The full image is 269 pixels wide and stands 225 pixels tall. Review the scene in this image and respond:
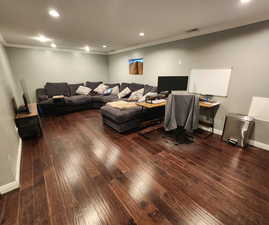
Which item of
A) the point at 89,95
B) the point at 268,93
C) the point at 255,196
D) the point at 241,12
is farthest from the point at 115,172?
the point at 89,95

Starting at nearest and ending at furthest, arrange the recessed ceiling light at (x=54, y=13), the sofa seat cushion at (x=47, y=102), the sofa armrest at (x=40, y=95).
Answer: the recessed ceiling light at (x=54, y=13), the sofa seat cushion at (x=47, y=102), the sofa armrest at (x=40, y=95)

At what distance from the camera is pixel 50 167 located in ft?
6.44

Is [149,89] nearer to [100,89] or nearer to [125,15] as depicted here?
[125,15]

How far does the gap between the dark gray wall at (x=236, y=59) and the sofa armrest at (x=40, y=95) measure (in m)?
4.53

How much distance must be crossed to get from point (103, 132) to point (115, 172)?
1441 millimetres

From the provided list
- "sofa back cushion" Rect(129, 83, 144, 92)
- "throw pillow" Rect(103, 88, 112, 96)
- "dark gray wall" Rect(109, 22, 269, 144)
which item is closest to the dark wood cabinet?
"throw pillow" Rect(103, 88, 112, 96)

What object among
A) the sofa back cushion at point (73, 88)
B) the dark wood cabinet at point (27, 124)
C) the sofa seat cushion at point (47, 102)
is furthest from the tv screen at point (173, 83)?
the sofa back cushion at point (73, 88)

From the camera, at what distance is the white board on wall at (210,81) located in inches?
111

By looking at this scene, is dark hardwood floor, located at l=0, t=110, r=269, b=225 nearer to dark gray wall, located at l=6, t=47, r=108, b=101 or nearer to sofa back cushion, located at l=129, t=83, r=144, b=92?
sofa back cushion, located at l=129, t=83, r=144, b=92

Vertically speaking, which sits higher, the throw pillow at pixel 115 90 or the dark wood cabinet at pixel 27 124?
the throw pillow at pixel 115 90

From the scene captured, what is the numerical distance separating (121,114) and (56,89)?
3723 mm

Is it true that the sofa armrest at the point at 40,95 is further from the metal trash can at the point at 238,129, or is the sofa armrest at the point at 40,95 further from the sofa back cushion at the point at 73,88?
the metal trash can at the point at 238,129

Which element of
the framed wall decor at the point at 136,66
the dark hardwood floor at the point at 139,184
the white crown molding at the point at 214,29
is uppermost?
the white crown molding at the point at 214,29

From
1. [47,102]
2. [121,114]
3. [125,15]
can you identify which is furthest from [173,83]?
[47,102]
